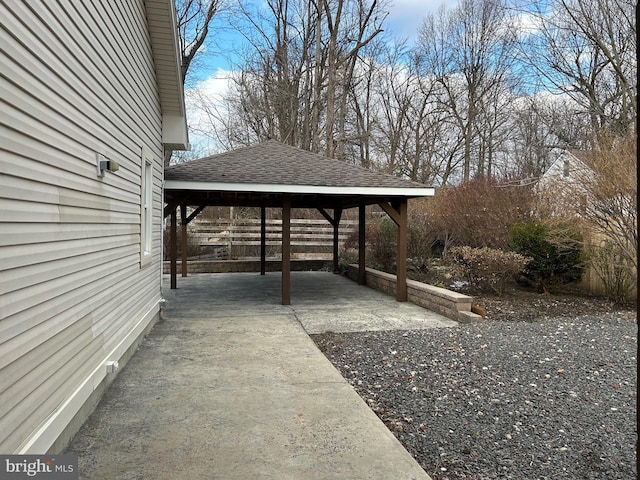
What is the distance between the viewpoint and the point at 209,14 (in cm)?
1817

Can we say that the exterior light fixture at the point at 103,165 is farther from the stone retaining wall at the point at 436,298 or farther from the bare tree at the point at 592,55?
the bare tree at the point at 592,55

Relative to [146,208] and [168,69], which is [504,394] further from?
[168,69]

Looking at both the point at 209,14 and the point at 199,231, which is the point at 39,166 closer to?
the point at 199,231

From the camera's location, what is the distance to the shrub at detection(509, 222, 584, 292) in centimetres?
848

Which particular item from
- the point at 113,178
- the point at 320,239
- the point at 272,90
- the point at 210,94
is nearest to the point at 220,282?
the point at 320,239

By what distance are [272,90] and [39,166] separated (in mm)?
18872

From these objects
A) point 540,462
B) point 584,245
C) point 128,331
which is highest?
point 584,245

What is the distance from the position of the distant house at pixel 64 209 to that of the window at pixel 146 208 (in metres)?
0.37

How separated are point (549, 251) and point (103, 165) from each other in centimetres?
802

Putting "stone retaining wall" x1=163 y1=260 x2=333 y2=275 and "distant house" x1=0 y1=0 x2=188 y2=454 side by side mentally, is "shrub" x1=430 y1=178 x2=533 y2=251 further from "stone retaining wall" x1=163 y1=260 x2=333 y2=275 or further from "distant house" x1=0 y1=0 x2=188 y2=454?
"distant house" x1=0 y1=0 x2=188 y2=454

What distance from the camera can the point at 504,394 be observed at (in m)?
3.99

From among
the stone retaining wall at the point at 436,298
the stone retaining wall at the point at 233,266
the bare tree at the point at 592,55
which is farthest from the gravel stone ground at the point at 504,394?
the bare tree at the point at 592,55

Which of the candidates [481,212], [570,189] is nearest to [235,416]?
[570,189]

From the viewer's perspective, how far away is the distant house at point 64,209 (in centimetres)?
227
